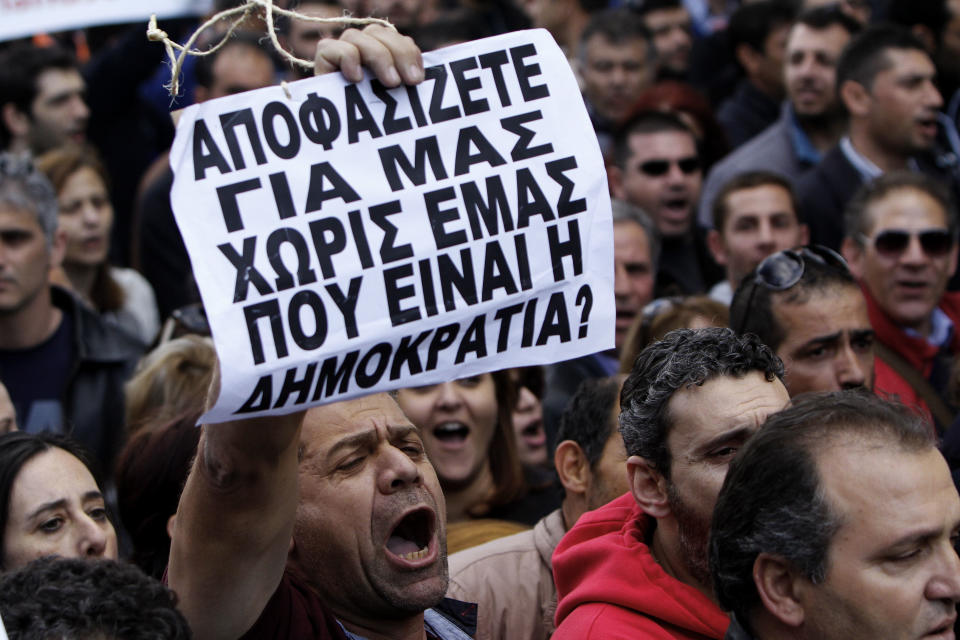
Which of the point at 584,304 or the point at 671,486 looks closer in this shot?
the point at 584,304

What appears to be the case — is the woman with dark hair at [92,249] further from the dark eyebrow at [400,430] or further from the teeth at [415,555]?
the teeth at [415,555]

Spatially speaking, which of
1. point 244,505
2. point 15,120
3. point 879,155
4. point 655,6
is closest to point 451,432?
point 244,505

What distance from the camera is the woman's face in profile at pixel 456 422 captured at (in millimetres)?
4980

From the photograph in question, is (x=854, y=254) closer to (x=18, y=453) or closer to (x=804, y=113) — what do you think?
(x=804, y=113)

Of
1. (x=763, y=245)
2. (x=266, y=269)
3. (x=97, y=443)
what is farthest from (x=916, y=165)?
(x=266, y=269)

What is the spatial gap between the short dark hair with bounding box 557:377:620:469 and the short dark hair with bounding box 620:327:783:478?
2.37 feet

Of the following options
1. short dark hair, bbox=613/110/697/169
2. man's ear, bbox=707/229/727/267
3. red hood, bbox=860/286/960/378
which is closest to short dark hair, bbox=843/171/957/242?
red hood, bbox=860/286/960/378

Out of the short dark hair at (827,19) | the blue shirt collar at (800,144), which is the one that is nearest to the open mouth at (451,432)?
the blue shirt collar at (800,144)

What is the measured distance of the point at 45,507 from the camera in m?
3.41

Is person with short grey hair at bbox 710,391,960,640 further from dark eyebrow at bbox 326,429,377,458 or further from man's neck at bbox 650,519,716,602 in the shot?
dark eyebrow at bbox 326,429,377,458

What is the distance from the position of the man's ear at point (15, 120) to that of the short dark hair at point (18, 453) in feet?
16.6

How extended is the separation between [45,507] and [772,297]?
260 centimetres

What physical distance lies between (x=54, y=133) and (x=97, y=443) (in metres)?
3.20

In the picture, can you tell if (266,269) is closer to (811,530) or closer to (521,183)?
(521,183)
